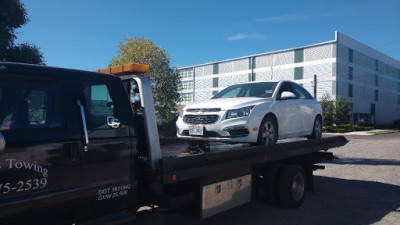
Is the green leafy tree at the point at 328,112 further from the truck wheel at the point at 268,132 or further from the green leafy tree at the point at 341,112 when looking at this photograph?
the truck wheel at the point at 268,132

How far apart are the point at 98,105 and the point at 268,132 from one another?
318 centimetres

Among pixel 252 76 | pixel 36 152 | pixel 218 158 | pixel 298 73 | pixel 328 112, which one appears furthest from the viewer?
pixel 252 76

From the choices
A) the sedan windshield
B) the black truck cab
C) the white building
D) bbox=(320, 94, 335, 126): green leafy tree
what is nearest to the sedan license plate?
the sedan windshield

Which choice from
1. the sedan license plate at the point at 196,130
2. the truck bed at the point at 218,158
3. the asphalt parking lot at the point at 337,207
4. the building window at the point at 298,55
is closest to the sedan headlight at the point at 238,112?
the sedan license plate at the point at 196,130

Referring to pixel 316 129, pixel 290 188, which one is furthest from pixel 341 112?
pixel 290 188

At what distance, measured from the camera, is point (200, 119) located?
16.9ft

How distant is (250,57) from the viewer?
4706 cm

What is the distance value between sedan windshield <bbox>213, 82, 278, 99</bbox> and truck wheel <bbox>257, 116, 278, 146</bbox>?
0.60m

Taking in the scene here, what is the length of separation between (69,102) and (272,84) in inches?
169

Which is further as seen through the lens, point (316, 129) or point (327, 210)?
point (316, 129)

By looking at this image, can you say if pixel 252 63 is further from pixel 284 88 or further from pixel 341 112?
pixel 284 88

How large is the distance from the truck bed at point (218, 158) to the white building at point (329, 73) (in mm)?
35694

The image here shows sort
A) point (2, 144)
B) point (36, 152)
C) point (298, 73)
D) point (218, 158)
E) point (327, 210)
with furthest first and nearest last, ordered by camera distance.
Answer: point (298, 73) < point (327, 210) < point (218, 158) < point (36, 152) < point (2, 144)

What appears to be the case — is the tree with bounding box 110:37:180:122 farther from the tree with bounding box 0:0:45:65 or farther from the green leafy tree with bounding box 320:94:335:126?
the green leafy tree with bounding box 320:94:335:126
